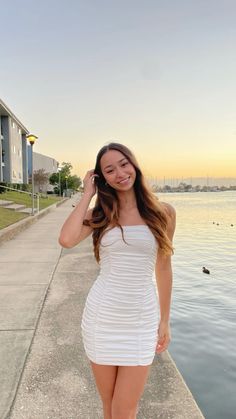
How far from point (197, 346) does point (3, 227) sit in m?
8.45

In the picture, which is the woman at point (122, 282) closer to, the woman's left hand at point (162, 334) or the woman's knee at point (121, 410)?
the woman's knee at point (121, 410)

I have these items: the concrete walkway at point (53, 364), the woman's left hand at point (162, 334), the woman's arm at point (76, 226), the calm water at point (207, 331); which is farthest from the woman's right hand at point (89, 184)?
the concrete walkway at point (53, 364)

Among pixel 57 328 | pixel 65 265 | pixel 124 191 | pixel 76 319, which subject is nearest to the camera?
pixel 124 191

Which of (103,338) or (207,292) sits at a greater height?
(103,338)

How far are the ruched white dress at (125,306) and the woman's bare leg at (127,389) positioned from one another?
45mm

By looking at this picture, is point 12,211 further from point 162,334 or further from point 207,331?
point 162,334

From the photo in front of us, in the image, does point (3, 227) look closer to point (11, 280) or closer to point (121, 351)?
point (11, 280)

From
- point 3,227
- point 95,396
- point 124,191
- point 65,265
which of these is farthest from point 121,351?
point 3,227

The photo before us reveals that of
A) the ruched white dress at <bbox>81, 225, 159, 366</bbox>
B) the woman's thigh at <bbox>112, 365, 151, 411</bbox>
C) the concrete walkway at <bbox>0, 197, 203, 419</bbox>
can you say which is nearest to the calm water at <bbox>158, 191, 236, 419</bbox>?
the ruched white dress at <bbox>81, 225, 159, 366</bbox>

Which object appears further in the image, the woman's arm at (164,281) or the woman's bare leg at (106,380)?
the woman's arm at (164,281)

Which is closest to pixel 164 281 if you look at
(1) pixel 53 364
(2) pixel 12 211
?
(1) pixel 53 364

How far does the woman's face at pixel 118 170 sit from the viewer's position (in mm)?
2219

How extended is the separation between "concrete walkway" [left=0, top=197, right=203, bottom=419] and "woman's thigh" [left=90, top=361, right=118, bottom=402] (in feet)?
2.84

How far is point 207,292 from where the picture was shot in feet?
33.2
